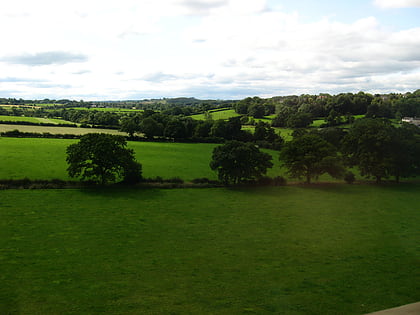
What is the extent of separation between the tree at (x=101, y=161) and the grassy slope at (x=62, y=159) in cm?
397

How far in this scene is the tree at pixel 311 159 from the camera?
148 ft

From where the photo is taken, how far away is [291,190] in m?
42.3

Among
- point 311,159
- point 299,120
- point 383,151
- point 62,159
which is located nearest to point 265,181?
point 311,159

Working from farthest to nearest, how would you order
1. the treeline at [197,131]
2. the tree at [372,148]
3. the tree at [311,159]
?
the treeline at [197,131] < the tree at [372,148] < the tree at [311,159]

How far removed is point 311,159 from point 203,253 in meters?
27.6

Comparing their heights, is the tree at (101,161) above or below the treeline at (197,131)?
below

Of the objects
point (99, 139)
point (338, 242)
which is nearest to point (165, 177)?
point (99, 139)

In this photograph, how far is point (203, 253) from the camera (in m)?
22.2

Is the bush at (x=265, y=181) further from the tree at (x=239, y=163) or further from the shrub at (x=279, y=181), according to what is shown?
the tree at (x=239, y=163)

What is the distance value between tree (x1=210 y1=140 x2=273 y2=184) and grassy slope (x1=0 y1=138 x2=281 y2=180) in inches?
162

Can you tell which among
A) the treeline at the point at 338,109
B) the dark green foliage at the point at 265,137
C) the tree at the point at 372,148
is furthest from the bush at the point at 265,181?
the treeline at the point at 338,109

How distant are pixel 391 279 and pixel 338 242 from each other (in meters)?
6.73

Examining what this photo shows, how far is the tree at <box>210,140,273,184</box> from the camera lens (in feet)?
143

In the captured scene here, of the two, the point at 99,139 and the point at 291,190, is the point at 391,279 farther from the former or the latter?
the point at 99,139
